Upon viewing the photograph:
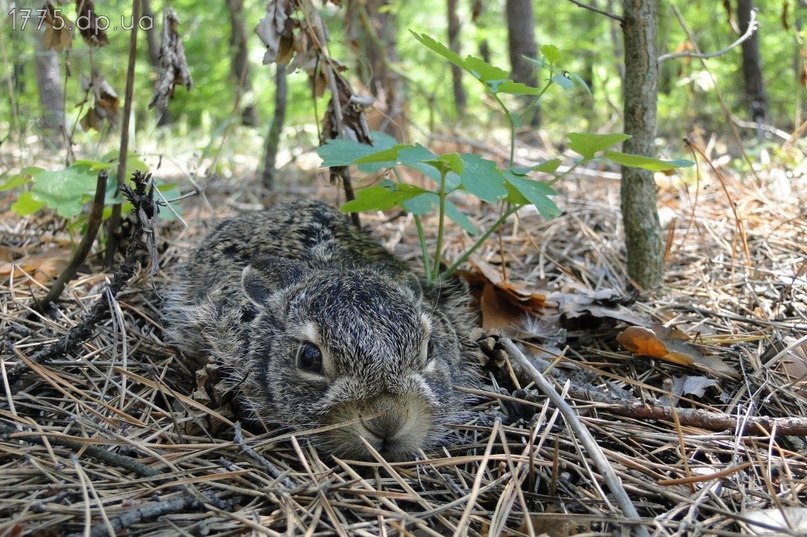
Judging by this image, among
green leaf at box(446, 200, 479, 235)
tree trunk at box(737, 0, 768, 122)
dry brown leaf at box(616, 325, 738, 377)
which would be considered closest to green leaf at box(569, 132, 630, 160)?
green leaf at box(446, 200, 479, 235)

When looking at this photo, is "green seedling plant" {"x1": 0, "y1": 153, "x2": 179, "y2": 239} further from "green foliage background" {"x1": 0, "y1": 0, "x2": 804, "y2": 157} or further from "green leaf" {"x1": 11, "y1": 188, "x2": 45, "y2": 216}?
"green foliage background" {"x1": 0, "y1": 0, "x2": 804, "y2": 157}

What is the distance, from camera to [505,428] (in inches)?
96.0

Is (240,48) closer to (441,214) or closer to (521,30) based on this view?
(521,30)

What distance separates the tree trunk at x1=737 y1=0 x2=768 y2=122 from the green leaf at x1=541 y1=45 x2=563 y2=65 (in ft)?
19.7

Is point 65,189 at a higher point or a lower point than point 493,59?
lower

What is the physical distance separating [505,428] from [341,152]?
1.37 meters

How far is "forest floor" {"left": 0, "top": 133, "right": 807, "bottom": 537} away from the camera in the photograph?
188cm

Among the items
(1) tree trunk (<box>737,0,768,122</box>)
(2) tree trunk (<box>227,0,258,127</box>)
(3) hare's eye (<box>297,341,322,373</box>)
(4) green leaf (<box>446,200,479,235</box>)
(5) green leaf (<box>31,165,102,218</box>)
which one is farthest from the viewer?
(2) tree trunk (<box>227,0,258,127</box>)

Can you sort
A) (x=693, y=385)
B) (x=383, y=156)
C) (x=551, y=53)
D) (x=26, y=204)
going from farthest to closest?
(x=26, y=204)
(x=551, y=53)
(x=693, y=385)
(x=383, y=156)

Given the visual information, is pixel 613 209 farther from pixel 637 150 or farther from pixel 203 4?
pixel 203 4

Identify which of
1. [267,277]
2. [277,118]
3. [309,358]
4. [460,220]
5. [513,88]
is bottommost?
[309,358]

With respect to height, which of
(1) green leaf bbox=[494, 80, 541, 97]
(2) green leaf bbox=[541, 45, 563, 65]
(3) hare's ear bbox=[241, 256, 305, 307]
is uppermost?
(2) green leaf bbox=[541, 45, 563, 65]

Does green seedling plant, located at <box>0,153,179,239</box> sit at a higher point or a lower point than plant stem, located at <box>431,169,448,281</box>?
higher

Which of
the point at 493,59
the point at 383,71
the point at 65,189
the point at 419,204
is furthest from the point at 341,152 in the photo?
the point at 493,59
